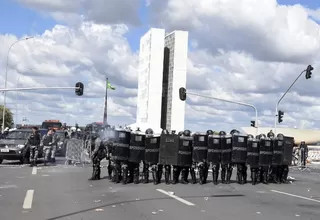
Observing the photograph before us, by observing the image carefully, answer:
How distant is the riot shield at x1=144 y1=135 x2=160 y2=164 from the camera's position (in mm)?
15992

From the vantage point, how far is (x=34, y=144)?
73.6ft

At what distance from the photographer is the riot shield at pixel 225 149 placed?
54.6 feet

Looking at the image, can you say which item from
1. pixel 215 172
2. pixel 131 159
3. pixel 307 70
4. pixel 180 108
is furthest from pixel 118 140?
pixel 180 108

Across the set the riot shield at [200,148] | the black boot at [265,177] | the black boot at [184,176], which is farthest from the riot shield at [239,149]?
the black boot at [184,176]

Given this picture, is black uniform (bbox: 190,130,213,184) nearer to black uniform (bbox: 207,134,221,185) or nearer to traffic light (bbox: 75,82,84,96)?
black uniform (bbox: 207,134,221,185)

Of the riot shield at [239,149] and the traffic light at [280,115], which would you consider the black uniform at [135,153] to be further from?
the traffic light at [280,115]

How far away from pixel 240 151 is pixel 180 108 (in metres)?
61.4

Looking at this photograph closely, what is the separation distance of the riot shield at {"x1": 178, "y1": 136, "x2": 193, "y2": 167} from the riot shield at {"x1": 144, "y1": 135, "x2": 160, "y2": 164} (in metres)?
0.75

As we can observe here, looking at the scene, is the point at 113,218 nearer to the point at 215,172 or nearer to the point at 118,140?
the point at 118,140

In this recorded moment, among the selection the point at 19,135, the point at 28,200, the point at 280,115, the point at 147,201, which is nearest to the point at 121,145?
the point at 147,201

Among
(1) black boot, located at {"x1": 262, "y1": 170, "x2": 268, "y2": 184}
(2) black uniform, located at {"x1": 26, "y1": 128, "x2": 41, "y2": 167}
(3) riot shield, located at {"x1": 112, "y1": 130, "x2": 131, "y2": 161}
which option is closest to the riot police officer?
(3) riot shield, located at {"x1": 112, "y1": 130, "x2": 131, "y2": 161}

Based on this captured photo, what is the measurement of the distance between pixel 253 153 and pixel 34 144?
10320 mm

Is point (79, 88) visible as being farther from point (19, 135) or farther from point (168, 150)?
point (168, 150)

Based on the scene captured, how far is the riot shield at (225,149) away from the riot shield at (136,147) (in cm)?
269
